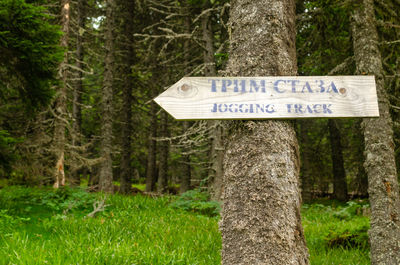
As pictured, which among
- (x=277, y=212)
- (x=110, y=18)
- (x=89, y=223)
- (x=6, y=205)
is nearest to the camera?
(x=277, y=212)

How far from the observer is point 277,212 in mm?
2439

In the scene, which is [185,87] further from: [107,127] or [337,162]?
[337,162]

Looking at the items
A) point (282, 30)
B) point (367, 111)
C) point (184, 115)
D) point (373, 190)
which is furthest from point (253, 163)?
point (373, 190)

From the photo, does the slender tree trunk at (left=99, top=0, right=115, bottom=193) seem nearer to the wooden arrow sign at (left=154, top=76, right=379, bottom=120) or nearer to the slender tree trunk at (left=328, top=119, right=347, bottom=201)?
the wooden arrow sign at (left=154, top=76, right=379, bottom=120)

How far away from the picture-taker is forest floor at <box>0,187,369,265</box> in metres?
3.38

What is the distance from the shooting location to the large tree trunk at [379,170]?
13.1 feet

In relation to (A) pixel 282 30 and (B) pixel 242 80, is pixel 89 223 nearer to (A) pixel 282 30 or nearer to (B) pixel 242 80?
(B) pixel 242 80

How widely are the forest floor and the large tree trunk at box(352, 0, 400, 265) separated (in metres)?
0.62

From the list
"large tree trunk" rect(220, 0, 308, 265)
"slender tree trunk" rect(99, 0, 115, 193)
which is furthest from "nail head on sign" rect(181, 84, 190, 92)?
"slender tree trunk" rect(99, 0, 115, 193)

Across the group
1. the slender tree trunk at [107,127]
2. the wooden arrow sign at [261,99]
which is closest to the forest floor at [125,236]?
the wooden arrow sign at [261,99]

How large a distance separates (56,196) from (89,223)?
11.0 ft

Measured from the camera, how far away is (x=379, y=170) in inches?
163

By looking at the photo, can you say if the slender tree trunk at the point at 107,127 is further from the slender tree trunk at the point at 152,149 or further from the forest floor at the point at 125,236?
the slender tree trunk at the point at 152,149

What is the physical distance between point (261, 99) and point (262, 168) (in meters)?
0.57
